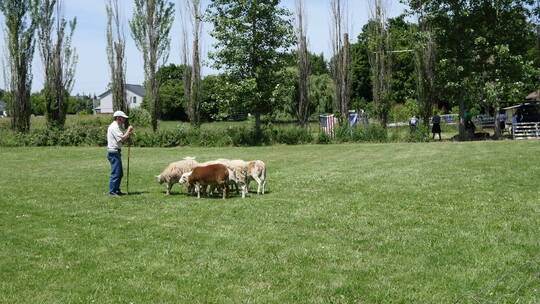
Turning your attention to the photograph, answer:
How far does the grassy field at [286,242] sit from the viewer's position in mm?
5500

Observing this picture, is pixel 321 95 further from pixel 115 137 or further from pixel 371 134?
pixel 115 137

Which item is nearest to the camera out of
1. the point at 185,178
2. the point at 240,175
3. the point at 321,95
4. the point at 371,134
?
the point at 240,175

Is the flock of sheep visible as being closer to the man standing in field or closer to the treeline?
the man standing in field

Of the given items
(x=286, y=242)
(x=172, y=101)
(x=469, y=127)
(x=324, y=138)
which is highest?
(x=172, y=101)

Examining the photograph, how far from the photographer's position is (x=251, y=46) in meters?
30.3

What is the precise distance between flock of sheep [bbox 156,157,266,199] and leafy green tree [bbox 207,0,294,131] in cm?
1741

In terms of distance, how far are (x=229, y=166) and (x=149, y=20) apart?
78.0ft

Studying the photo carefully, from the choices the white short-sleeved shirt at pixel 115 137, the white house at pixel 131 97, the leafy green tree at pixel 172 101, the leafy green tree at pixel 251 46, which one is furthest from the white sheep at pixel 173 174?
the white house at pixel 131 97

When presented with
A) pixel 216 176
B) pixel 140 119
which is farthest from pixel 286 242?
pixel 140 119

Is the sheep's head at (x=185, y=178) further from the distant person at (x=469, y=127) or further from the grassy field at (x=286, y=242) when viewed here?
the distant person at (x=469, y=127)

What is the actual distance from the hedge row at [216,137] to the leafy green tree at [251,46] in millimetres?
1085

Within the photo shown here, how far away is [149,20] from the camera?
3322 centimetres

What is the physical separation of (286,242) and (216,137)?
23.5 meters

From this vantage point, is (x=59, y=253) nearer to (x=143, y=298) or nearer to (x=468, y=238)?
(x=143, y=298)
